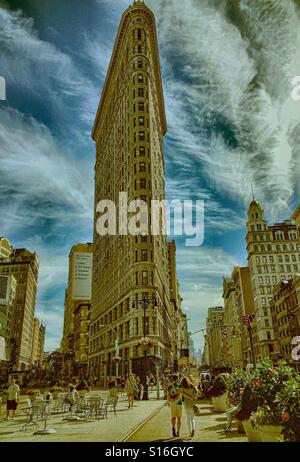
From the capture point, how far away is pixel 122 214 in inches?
2662

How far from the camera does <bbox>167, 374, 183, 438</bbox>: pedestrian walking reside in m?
9.84

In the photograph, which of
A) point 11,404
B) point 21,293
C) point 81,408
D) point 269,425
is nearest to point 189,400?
point 269,425

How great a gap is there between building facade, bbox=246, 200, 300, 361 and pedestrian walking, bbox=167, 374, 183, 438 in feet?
299

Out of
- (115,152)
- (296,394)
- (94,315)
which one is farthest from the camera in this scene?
(94,315)

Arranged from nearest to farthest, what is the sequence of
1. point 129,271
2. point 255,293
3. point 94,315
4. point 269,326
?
1. point 129,271
2. point 94,315
3. point 269,326
4. point 255,293

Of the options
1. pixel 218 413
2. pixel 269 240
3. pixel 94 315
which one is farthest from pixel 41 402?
pixel 269 240

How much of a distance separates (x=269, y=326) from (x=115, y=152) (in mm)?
61169

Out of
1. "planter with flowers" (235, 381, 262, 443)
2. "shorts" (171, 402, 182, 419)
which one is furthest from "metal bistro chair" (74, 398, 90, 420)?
"planter with flowers" (235, 381, 262, 443)

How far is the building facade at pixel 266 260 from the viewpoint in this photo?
9762cm

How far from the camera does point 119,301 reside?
64.1m

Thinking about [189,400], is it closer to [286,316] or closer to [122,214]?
[122,214]

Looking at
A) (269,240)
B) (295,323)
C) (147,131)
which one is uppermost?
(147,131)
